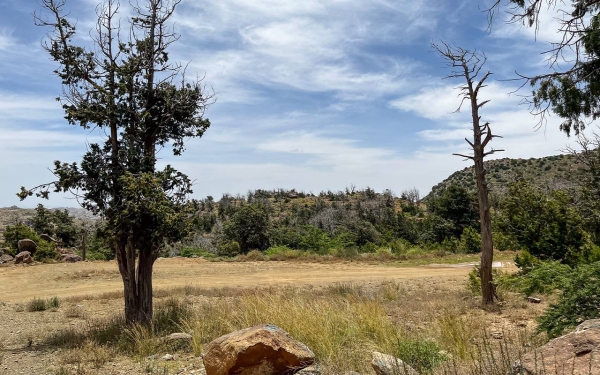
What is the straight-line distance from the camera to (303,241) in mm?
40938

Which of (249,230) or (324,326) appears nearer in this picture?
(324,326)

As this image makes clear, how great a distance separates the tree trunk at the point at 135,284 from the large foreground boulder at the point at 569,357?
8200 mm

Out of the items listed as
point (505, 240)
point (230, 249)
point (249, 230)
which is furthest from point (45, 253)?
point (505, 240)

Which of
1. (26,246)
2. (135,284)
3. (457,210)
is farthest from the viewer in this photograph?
(457,210)

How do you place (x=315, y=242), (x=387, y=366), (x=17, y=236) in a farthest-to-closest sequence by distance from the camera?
1. (x=315, y=242)
2. (x=17, y=236)
3. (x=387, y=366)

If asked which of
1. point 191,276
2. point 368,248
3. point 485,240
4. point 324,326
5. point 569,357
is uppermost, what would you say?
point 485,240

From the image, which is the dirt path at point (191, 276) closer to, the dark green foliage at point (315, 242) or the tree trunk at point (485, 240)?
the tree trunk at point (485, 240)

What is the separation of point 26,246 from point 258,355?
32500 mm

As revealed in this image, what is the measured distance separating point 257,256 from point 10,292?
16390 mm

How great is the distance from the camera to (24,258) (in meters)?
29.5

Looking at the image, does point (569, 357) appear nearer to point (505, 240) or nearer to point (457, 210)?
point (505, 240)

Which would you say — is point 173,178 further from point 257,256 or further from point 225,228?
point 225,228

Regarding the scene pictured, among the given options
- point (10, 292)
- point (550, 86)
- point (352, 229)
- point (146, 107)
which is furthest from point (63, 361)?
point (352, 229)

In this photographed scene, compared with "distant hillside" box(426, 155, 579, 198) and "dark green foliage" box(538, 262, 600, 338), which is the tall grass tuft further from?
"distant hillside" box(426, 155, 579, 198)
